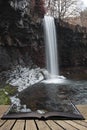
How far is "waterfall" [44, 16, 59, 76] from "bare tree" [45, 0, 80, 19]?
8.94 meters

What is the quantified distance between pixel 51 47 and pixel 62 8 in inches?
549

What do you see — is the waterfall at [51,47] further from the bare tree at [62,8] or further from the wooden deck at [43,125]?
the wooden deck at [43,125]

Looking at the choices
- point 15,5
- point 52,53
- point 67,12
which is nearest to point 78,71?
point 52,53

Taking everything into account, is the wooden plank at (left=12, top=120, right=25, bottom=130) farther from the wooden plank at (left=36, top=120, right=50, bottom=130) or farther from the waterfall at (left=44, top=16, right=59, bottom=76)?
the waterfall at (left=44, top=16, right=59, bottom=76)

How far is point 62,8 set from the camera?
3650cm

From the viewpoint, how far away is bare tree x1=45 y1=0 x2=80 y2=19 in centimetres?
3396

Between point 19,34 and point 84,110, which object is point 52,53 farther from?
point 84,110

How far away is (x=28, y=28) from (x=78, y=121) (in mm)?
18138

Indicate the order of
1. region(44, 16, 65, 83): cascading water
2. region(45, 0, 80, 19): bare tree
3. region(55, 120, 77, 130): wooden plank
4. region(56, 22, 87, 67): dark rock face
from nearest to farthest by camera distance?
1. region(55, 120, 77, 130): wooden plank
2. region(44, 16, 65, 83): cascading water
3. region(56, 22, 87, 67): dark rock face
4. region(45, 0, 80, 19): bare tree

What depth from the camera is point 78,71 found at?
24.7 meters

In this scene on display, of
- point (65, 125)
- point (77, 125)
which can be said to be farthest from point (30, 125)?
point (77, 125)

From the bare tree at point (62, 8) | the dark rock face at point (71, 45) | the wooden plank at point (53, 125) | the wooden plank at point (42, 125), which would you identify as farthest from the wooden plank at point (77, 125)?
the bare tree at point (62, 8)

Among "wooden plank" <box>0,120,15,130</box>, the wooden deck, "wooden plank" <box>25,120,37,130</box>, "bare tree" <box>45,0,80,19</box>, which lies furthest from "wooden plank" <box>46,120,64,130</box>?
"bare tree" <box>45,0,80,19</box>

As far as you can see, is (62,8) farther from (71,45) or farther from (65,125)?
(65,125)
